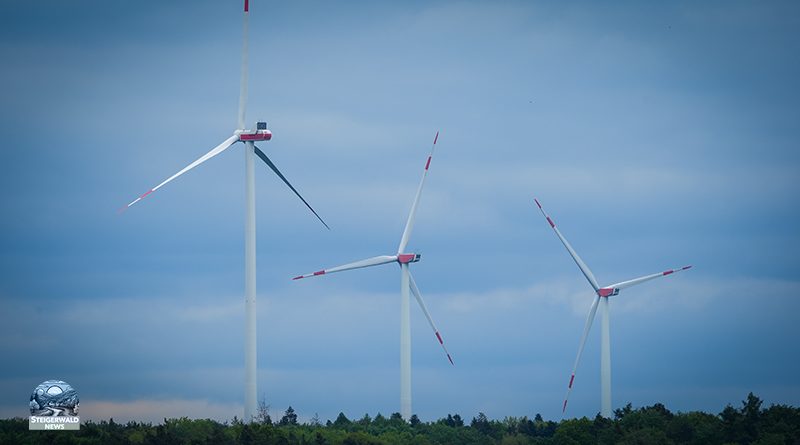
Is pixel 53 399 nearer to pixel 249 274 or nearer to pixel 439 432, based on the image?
pixel 249 274

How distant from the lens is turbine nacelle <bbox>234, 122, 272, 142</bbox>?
517 feet

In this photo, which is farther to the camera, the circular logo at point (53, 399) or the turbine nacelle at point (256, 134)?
the turbine nacelle at point (256, 134)

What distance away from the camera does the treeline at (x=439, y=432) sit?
497ft

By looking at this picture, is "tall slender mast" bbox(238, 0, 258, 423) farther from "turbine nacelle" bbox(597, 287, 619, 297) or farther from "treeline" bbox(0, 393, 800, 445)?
"turbine nacelle" bbox(597, 287, 619, 297)

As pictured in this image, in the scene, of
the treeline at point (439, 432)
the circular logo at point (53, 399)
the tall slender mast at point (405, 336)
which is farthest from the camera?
the tall slender mast at point (405, 336)

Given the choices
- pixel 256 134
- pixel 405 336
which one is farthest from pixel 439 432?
pixel 256 134

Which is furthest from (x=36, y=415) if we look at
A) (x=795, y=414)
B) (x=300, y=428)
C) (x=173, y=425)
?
(x=795, y=414)

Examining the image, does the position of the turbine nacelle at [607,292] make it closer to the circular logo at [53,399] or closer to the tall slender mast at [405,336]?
the tall slender mast at [405,336]

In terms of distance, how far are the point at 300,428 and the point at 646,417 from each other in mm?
39812

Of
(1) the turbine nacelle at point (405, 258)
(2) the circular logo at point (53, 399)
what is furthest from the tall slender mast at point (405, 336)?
(2) the circular logo at point (53, 399)

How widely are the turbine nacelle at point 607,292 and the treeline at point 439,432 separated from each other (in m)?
14.9

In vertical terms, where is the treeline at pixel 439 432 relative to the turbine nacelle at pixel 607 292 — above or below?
below

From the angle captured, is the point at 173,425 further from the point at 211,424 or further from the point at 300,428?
the point at 300,428

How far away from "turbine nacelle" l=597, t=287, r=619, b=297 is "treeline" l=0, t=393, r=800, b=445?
1491 cm
